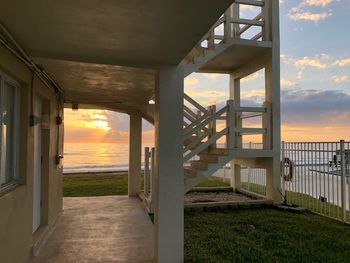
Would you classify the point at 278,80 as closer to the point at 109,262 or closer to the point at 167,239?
the point at 167,239

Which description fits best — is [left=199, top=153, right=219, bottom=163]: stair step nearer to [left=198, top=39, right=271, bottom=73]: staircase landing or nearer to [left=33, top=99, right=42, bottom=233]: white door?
[left=198, top=39, right=271, bottom=73]: staircase landing

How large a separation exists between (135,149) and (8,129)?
5648 millimetres

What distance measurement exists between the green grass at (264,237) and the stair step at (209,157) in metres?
1.22

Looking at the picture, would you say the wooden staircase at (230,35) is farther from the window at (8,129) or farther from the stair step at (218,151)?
the window at (8,129)

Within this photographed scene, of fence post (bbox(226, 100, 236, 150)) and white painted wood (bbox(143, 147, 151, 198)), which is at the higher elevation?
fence post (bbox(226, 100, 236, 150))

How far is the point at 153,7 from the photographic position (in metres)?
2.27

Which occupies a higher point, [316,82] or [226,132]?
[316,82]

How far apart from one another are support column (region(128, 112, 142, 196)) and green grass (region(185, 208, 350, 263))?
2683 millimetres

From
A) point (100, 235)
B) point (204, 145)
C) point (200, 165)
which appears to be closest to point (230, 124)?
point (204, 145)

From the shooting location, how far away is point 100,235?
5.02 metres

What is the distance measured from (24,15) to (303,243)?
4.85 meters

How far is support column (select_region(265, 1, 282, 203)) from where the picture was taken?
7715 mm

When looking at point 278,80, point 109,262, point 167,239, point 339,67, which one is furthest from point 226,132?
point 339,67

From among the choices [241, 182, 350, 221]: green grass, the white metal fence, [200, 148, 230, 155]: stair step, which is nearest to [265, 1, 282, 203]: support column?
the white metal fence
